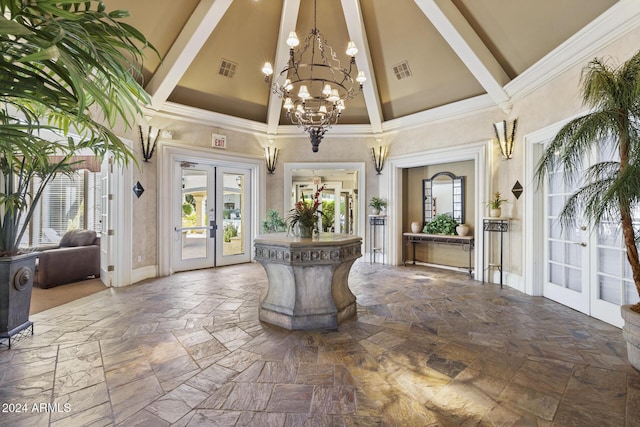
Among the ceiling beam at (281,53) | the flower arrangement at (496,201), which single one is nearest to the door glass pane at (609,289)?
the flower arrangement at (496,201)

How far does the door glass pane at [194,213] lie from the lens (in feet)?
21.0

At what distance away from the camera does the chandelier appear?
406 cm

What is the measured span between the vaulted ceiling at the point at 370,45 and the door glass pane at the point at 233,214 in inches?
56.0

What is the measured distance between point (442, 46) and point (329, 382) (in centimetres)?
575

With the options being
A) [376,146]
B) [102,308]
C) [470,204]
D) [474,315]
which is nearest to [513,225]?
[470,204]

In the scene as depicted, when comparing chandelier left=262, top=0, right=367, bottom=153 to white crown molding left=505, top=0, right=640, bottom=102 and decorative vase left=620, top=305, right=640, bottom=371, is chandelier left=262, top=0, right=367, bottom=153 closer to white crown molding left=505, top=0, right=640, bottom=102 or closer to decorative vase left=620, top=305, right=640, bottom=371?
white crown molding left=505, top=0, right=640, bottom=102

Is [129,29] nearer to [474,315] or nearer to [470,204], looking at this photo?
[474,315]

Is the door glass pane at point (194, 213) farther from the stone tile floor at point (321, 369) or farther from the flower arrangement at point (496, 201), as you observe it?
the flower arrangement at point (496, 201)

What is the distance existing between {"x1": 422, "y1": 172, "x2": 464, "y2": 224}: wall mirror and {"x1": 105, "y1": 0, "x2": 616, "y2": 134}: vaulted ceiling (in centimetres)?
161

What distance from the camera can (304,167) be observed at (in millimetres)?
7348

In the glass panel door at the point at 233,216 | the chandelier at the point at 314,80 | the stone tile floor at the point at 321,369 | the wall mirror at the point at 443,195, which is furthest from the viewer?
the glass panel door at the point at 233,216

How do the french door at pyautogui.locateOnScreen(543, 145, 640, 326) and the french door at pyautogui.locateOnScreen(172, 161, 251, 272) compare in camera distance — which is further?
the french door at pyautogui.locateOnScreen(172, 161, 251, 272)

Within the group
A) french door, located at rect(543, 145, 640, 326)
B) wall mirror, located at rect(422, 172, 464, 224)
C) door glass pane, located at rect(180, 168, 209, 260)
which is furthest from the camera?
wall mirror, located at rect(422, 172, 464, 224)

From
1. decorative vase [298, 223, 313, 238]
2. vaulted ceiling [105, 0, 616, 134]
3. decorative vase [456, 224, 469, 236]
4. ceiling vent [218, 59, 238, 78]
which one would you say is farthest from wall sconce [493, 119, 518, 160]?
ceiling vent [218, 59, 238, 78]
